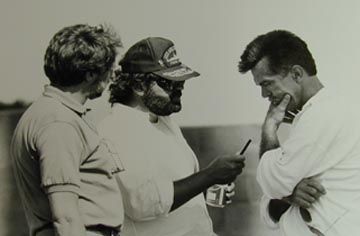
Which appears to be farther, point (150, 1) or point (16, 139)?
point (150, 1)

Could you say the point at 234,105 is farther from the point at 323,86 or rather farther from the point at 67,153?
the point at 67,153

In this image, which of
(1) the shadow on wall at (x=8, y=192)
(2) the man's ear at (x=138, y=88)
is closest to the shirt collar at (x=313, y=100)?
(2) the man's ear at (x=138, y=88)

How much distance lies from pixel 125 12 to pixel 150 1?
0.09 m

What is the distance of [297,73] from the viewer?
225 cm

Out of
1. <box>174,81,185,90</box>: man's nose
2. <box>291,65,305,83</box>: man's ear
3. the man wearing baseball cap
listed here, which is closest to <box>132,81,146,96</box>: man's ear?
the man wearing baseball cap

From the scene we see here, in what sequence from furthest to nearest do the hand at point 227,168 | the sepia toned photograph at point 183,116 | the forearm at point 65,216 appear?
the hand at point 227,168
the sepia toned photograph at point 183,116
the forearm at point 65,216

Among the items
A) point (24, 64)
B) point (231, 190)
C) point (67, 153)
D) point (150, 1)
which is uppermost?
point (150, 1)

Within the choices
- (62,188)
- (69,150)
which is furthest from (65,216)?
(69,150)

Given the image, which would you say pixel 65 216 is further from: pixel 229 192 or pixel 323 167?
pixel 323 167

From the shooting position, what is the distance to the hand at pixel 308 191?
7.09 ft

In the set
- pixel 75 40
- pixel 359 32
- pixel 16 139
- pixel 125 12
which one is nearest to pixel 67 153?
pixel 16 139

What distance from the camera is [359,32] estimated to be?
2348 millimetres

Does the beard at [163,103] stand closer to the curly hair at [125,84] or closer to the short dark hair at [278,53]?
the curly hair at [125,84]

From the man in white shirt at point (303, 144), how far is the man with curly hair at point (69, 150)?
47 cm
